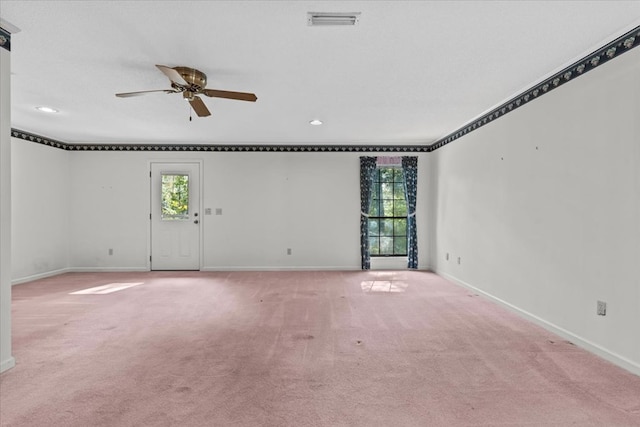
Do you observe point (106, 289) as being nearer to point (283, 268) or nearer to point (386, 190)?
point (283, 268)

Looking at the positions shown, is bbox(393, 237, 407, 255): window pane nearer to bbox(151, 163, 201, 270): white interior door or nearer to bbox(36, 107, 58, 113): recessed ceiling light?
bbox(151, 163, 201, 270): white interior door

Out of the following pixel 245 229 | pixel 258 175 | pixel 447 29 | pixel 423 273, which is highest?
pixel 447 29

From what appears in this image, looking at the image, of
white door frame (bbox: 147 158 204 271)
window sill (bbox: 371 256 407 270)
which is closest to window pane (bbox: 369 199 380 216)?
window sill (bbox: 371 256 407 270)

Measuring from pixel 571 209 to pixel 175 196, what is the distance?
615 centimetres

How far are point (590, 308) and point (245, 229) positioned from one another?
207 inches

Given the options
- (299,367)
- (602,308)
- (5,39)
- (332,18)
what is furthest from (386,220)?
(5,39)

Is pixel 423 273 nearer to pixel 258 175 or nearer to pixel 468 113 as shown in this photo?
pixel 468 113

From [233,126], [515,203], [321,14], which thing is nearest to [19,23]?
[321,14]

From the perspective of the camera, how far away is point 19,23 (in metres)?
2.25

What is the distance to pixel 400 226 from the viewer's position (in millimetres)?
6562

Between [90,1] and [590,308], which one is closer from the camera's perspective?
[90,1]

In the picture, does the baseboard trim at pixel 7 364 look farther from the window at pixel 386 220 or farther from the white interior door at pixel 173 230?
the window at pixel 386 220

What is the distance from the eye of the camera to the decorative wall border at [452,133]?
2.51 meters

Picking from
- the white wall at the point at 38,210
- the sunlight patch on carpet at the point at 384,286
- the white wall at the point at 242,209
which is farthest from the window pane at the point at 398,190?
the white wall at the point at 38,210
